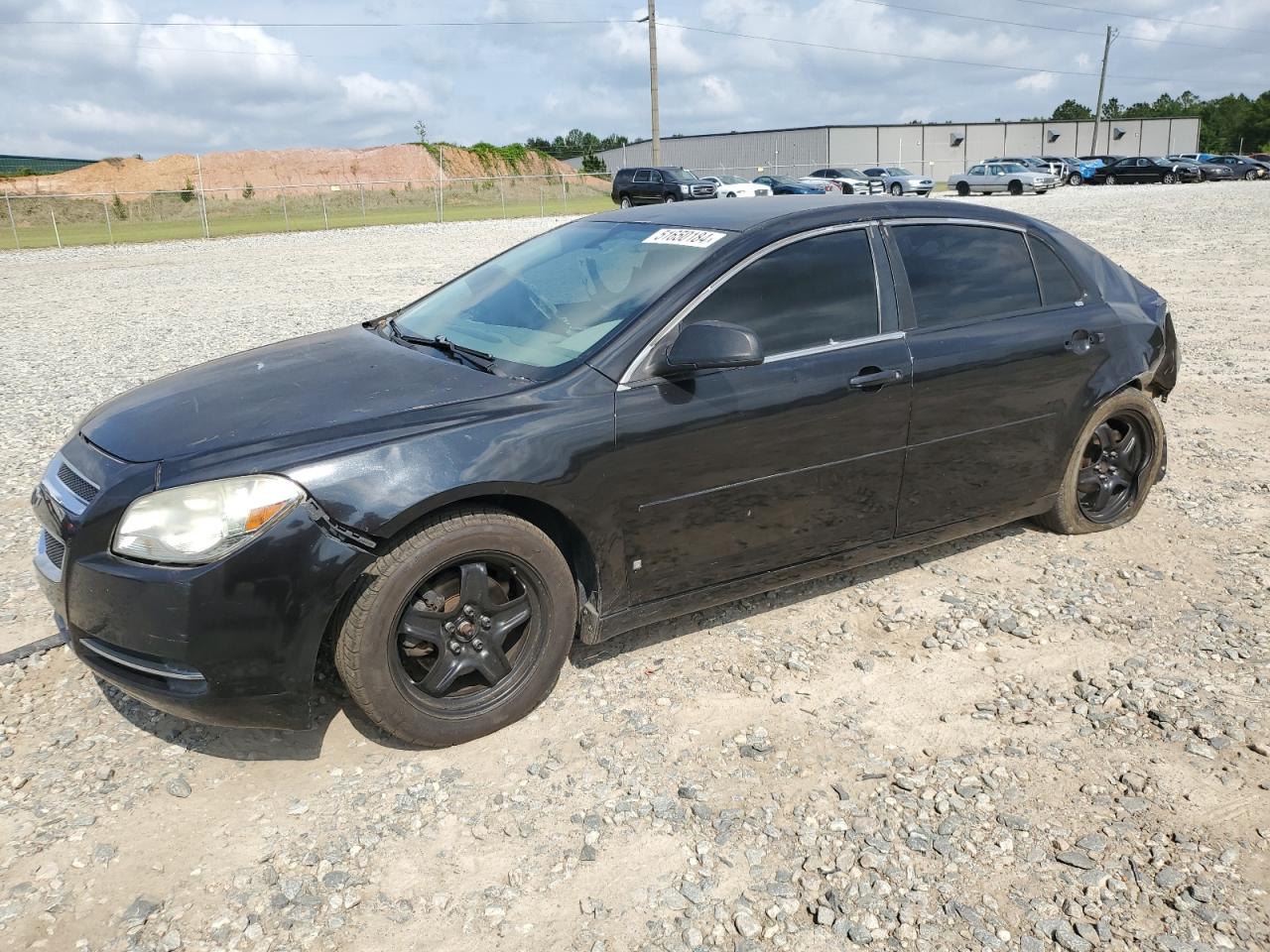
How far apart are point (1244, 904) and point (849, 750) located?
1163 millimetres

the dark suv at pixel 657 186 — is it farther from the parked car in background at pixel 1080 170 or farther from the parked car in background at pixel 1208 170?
the parked car in background at pixel 1208 170

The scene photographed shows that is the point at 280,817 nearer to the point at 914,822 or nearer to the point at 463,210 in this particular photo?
the point at 914,822

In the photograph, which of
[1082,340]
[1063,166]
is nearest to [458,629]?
[1082,340]

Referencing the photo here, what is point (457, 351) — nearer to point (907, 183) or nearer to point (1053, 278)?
point (1053, 278)

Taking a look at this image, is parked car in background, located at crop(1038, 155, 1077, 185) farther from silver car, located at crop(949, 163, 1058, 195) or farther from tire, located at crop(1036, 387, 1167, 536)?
tire, located at crop(1036, 387, 1167, 536)

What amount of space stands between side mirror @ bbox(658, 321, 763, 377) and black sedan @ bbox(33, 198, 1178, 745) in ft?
0.04

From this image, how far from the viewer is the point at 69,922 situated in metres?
2.57

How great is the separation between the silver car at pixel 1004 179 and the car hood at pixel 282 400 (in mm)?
46543

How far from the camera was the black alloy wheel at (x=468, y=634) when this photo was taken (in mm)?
3193

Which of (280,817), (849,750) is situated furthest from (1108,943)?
(280,817)

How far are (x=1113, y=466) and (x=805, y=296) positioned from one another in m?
2.25

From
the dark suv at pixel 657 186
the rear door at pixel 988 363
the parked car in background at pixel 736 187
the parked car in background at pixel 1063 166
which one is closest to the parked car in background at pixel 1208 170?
the parked car in background at pixel 1063 166

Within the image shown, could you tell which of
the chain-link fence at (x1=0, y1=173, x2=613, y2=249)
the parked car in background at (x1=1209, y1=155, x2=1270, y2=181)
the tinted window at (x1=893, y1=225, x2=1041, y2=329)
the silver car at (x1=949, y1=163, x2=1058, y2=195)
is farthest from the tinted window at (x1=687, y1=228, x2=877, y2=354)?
the parked car in background at (x1=1209, y1=155, x2=1270, y2=181)

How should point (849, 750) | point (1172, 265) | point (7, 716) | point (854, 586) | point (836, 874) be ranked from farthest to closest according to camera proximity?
1. point (1172, 265)
2. point (854, 586)
3. point (7, 716)
4. point (849, 750)
5. point (836, 874)
